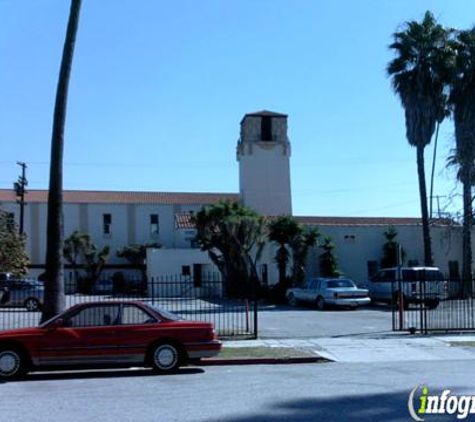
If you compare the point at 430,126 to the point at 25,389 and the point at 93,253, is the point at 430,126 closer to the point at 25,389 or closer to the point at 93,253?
the point at 25,389

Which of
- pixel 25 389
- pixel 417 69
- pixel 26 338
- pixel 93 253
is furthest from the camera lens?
pixel 93 253

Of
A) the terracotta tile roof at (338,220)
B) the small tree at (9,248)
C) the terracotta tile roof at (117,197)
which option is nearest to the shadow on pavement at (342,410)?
the small tree at (9,248)

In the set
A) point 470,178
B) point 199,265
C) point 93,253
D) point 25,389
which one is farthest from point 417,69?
point 93,253

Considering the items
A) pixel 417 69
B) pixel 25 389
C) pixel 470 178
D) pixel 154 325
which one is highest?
pixel 417 69

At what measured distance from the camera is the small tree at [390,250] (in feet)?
132

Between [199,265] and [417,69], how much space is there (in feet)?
66.2

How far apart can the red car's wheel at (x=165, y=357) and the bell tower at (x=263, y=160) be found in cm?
4700

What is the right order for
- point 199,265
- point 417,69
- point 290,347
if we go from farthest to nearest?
point 199,265 < point 417,69 < point 290,347

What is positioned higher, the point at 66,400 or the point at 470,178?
the point at 470,178

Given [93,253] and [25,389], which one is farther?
[93,253]

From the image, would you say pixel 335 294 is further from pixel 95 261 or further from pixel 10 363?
pixel 95 261

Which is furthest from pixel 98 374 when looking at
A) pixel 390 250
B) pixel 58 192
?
pixel 390 250

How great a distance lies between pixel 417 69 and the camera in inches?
1480

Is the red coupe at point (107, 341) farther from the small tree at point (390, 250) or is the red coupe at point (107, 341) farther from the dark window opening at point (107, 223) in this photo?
the dark window opening at point (107, 223)
